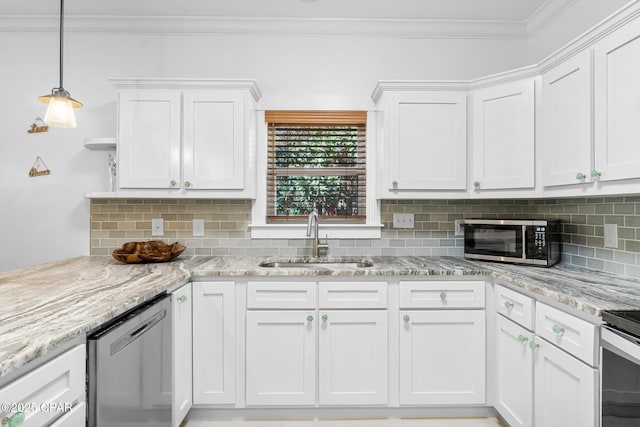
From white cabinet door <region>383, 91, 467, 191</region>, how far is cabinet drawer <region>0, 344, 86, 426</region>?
6.15 feet

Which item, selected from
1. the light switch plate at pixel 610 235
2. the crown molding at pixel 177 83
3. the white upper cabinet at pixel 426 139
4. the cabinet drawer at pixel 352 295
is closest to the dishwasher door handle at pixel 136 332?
A: the cabinet drawer at pixel 352 295

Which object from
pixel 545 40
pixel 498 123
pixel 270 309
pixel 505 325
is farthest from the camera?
pixel 545 40

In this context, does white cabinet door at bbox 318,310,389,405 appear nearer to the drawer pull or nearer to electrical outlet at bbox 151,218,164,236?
the drawer pull

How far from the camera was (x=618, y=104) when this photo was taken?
5.08 ft

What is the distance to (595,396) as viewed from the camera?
1.30 metres

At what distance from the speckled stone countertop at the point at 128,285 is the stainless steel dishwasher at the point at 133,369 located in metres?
0.07

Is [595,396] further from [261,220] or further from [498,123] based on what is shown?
[261,220]

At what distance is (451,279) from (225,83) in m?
A: 1.85

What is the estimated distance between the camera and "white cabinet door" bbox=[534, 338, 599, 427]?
133cm

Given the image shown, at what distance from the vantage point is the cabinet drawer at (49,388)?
87 centimetres

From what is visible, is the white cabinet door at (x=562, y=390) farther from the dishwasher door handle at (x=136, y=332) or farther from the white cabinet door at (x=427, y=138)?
the dishwasher door handle at (x=136, y=332)

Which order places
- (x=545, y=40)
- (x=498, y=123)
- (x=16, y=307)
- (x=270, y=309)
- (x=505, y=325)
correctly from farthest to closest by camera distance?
1. (x=545, y=40)
2. (x=498, y=123)
3. (x=270, y=309)
4. (x=505, y=325)
5. (x=16, y=307)

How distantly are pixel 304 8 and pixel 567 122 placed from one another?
1.82 m

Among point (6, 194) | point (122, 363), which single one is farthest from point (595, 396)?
point (6, 194)
